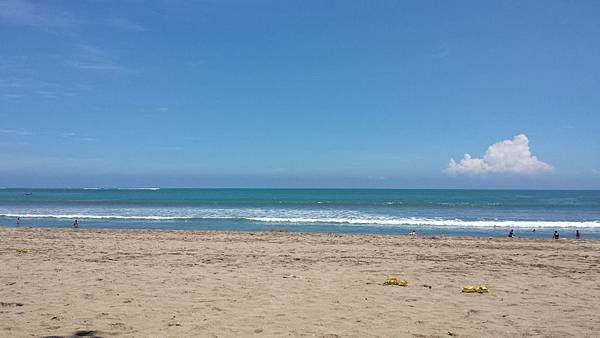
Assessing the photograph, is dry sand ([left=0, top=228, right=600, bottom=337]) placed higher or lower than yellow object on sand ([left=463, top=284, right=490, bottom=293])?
lower

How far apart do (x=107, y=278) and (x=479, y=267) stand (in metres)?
9.05

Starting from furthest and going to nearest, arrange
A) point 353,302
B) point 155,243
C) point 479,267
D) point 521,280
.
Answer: point 155,243
point 479,267
point 521,280
point 353,302

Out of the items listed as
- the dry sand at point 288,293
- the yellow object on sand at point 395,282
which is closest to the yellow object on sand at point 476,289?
the dry sand at point 288,293

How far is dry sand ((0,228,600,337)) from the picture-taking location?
6039 millimetres

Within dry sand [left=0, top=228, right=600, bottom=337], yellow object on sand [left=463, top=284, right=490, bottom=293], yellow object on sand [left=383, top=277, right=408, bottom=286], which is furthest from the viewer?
yellow object on sand [left=383, top=277, right=408, bottom=286]

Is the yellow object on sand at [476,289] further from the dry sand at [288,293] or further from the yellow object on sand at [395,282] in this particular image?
the yellow object on sand at [395,282]

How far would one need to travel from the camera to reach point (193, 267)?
10.9 meters

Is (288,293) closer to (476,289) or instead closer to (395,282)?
(395,282)

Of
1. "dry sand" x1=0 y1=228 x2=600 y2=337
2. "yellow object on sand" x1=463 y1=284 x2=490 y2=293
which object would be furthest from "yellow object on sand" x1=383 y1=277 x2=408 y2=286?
"yellow object on sand" x1=463 y1=284 x2=490 y2=293

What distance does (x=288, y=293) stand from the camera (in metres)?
8.07

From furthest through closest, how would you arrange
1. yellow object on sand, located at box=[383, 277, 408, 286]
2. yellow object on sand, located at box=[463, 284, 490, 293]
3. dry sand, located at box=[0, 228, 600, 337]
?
yellow object on sand, located at box=[383, 277, 408, 286], yellow object on sand, located at box=[463, 284, 490, 293], dry sand, located at box=[0, 228, 600, 337]

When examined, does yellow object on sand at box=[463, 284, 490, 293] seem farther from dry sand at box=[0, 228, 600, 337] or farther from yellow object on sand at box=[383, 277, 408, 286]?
yellow object on sand at box=[383, 277, 408, 286]

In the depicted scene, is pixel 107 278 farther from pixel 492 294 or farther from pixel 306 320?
pixel 492 294

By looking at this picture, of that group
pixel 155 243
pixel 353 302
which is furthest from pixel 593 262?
pixel 155 243
